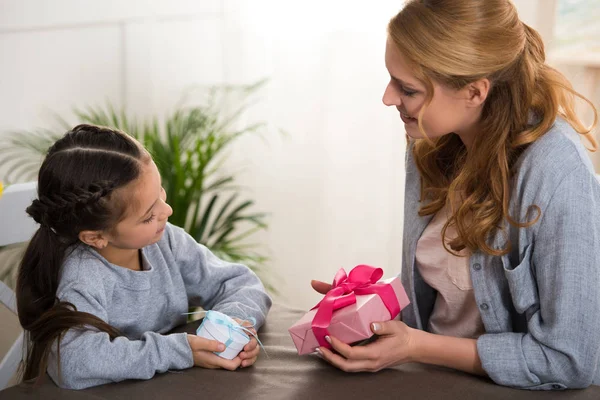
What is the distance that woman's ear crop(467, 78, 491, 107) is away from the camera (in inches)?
52.4

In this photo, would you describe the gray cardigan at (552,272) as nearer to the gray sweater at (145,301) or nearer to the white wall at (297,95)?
the gray sweater at (145,301)

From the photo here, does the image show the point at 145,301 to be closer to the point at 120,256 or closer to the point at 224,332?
the point at 120,256

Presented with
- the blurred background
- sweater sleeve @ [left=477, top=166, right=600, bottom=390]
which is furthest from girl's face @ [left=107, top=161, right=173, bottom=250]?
the blurred background

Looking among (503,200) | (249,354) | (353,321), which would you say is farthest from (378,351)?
(503,200)

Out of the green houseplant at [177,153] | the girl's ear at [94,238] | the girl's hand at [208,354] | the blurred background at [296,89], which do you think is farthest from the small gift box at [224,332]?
the blurred background at [296,89]

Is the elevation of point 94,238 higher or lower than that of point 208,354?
higher

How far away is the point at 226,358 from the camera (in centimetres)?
140

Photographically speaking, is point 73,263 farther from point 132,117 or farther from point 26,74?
point 132,117

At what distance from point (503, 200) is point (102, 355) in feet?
2.47

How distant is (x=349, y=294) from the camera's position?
139cm

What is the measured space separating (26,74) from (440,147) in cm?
128

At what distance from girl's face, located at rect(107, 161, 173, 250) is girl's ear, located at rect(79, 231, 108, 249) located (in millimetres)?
12

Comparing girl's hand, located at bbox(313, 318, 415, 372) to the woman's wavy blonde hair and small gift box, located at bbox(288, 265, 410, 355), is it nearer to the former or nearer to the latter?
small gift box, located at bbox(288, 265, 410, 355)

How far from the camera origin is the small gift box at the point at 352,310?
135cm
